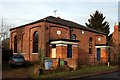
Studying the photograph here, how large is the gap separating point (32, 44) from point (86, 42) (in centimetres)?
1058

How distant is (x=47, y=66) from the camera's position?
26.0m

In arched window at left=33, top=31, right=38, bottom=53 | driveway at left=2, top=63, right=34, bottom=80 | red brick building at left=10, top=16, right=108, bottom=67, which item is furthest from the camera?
arched window at left=33, top=31, right=38, bottom=53

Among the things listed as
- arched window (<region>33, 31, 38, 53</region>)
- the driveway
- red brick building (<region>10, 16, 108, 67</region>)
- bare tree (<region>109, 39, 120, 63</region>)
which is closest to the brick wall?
red brick building (<region>10, 16, 108, 67</region>)

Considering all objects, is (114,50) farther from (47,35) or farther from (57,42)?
(57,42)

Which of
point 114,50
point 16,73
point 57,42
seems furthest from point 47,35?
point 114,50

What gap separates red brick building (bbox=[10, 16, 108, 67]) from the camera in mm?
30359

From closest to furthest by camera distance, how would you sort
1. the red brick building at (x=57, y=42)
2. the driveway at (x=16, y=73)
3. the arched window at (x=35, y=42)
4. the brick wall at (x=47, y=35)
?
1. the driveway at (x=16, y=73)
2. the red brick building at (x=57, y=42)
3. the brick wall at (x=47, y=35)
4. the arched window at (x=35, y=42)

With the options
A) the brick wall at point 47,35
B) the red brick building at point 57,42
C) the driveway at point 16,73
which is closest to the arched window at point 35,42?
the red brick building at point 57,42

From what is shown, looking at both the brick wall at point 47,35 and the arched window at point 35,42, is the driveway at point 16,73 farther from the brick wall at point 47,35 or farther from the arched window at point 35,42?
the arched window at point 35,42

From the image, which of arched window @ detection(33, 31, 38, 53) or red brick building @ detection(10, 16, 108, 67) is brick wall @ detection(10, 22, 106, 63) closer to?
red brick building @ detection(10, 16, 108, 67)

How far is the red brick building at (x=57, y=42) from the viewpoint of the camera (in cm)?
3036

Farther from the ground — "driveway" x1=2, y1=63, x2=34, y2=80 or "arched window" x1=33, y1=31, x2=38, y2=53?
"arched window" x1=33, y1=31, x2=38, y2=53

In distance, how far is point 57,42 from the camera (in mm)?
30641

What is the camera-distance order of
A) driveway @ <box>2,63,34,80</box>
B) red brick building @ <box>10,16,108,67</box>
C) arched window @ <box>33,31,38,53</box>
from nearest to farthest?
1. driveway @ <box>2,63,34,80</box>
2. red brick building @ <box>10,16,108,67</box>
3. arched window @ <box>33,31,38,53</box>
